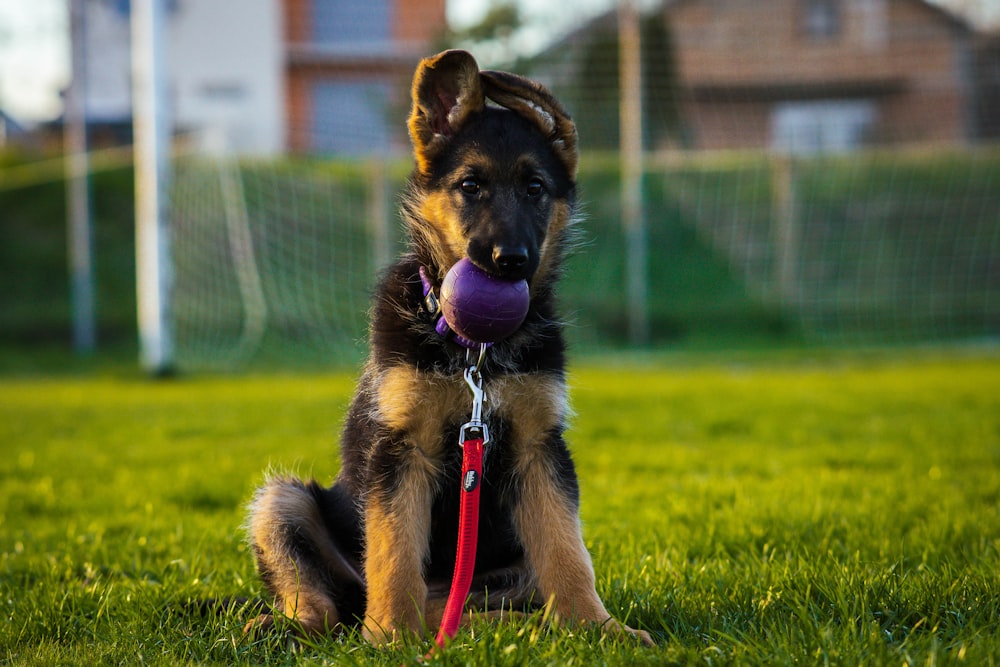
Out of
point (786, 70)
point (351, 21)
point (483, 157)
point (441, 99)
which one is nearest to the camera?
point (483, 157)

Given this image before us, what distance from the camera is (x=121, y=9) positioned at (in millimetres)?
14656

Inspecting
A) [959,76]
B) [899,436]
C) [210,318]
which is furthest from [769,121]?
[899,436]

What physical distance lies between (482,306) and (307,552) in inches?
44.4

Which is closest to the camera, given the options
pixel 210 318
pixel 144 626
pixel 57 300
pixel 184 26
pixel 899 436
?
pixel 144 626

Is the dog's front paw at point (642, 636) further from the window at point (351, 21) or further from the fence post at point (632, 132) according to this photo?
the window at point (351, 21)

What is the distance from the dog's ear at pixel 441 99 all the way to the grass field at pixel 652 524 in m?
1.06

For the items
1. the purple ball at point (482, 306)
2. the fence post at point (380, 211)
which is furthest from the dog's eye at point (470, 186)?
the fence post at point (380, 211)

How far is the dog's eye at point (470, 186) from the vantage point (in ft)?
10.6

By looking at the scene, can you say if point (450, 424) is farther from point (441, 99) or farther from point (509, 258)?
point (441, 99)

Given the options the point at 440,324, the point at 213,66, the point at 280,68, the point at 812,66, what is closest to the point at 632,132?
the point at 812,66

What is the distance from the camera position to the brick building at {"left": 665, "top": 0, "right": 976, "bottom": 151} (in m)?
16.4

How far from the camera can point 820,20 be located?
1678 cm

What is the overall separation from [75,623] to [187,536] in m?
1.25

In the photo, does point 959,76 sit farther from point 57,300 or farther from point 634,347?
point 57,300
